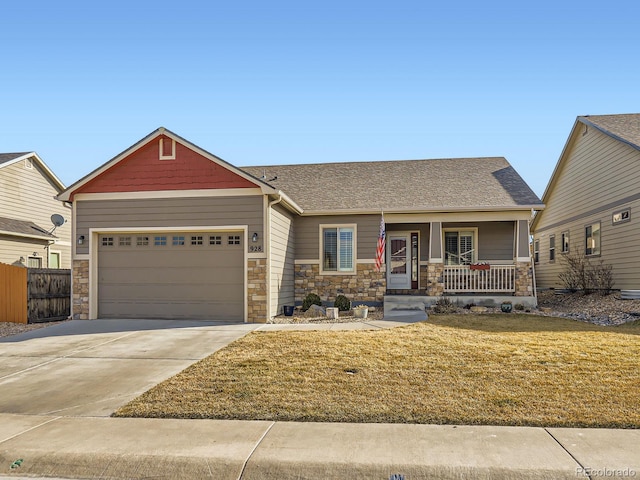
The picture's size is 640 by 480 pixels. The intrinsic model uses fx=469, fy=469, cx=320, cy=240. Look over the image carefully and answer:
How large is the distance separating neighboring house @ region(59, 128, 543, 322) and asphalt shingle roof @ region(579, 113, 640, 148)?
333 centimetres

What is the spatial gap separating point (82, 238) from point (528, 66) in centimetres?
1371

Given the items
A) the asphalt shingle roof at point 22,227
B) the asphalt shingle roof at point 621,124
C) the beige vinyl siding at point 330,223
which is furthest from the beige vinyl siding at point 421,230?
the asphalt shingle roof at point 22,227

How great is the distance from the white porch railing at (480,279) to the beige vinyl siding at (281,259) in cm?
503

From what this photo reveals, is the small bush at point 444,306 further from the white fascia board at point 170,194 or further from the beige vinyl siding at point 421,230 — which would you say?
the white fascia board at point 170,194

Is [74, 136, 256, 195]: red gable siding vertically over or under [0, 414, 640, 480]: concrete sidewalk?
over

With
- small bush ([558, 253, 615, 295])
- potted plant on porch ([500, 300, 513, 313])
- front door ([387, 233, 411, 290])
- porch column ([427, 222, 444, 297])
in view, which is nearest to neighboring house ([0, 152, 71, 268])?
front door ([387, 233, 411, 290])

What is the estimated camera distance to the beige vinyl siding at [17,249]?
17.1 meters

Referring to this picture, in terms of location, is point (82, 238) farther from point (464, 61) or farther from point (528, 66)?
point (528, 66)

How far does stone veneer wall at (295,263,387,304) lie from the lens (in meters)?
15.4

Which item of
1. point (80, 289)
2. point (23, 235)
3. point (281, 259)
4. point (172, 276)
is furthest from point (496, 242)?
point (23, 235)

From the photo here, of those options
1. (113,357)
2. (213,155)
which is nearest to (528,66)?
(213,155)

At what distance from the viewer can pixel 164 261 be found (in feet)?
42.3

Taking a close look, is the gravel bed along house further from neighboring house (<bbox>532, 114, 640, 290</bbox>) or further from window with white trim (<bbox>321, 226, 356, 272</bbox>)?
neighboring house (<bbox>532, 114, 640, 290</bbox>)

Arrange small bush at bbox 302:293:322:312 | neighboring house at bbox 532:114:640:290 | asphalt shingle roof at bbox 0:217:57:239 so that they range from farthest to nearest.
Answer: asphalt shingle roof at bbox 0:217:57:239 → neighboring house at bbox 532:114:640:290 → small bush at bbox 302:293:322:312
